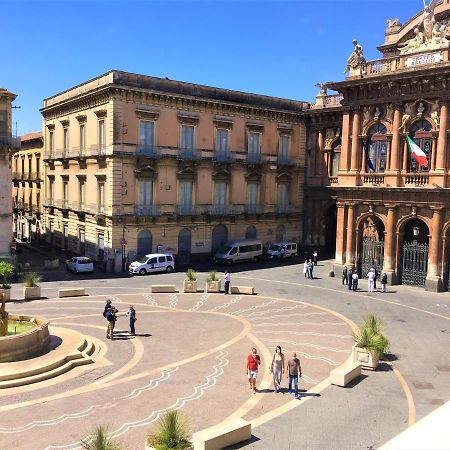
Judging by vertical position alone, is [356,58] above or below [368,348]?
above

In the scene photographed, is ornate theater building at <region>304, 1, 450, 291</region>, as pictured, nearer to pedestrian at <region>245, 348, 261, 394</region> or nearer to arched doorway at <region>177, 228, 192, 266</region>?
arched doorway at <region>177, 228, 192, 266</region>

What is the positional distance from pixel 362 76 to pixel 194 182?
15.2 meters

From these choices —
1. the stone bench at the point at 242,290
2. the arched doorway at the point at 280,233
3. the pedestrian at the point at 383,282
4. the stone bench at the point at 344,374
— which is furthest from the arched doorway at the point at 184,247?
the stone bench at the point at 344,374

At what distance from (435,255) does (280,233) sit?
18.1m

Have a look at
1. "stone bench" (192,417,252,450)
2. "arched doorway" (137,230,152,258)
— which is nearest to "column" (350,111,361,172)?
"arched doorway" (137,230,152,258)

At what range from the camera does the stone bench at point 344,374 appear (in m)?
16.8

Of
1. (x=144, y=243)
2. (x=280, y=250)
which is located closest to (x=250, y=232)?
(x=280, y=250)

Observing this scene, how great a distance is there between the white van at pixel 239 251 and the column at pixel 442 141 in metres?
16.7

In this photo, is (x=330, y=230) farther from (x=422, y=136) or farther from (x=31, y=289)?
(x=31, y=289)

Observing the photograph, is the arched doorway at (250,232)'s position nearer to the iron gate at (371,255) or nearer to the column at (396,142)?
the iron gate at (371,255)

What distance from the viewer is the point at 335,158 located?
47.1 metres

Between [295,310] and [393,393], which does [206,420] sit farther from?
[295,310]

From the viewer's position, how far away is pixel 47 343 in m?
19.5

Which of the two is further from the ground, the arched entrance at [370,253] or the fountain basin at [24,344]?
the arched entrance at [370,253]
